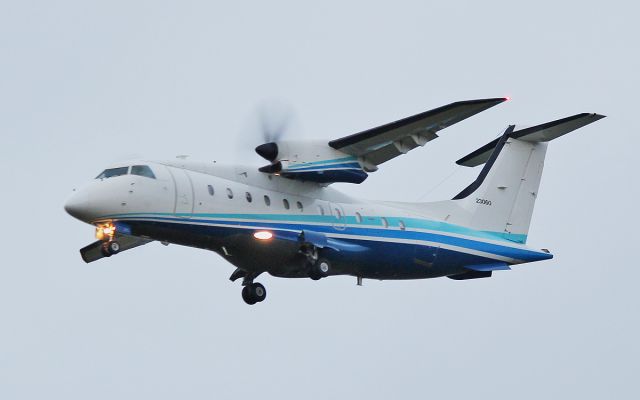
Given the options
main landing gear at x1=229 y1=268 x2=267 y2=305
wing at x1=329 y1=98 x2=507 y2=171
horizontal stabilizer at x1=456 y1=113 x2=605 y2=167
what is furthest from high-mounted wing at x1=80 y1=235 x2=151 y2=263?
horizontal stabilizer at x1=456 y1=113 x2=605 y2=167

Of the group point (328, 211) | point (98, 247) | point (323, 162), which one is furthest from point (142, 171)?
point (328, 211)

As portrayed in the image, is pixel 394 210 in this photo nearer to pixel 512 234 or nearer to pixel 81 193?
pixel 512 234

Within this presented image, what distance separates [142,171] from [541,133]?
28.8ft

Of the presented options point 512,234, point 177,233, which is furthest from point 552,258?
point 177,233

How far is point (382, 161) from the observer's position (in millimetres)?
21625

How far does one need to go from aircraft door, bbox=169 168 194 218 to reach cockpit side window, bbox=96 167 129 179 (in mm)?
813

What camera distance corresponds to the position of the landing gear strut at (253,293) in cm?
2138

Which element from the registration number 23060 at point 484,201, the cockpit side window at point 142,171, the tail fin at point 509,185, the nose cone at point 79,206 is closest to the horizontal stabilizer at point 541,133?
the tail fin at point 509,185

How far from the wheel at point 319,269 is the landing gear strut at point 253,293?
128 centimetres

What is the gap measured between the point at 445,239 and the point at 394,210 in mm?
1173

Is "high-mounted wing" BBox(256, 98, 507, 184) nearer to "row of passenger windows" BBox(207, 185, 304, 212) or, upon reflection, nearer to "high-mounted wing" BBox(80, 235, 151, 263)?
"row of passenger windows" BBox(207, 185, 304, 212)

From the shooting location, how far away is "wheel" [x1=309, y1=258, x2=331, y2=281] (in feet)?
67.1

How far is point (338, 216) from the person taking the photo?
21344 mm

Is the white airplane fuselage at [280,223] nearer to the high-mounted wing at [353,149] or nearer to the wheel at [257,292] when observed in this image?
the wheel at [257,292]
